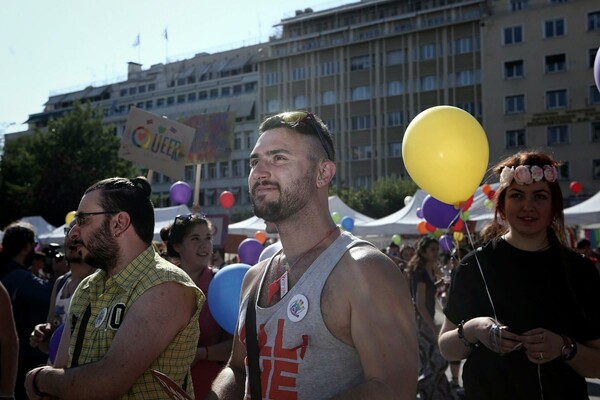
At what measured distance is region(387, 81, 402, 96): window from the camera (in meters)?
49.1

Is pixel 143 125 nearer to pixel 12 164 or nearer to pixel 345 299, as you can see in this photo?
pixel 345 299

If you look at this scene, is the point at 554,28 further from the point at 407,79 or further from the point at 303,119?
the point at 303,119

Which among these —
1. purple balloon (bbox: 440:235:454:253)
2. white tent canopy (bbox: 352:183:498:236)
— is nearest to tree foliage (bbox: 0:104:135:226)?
white tent canopy (bbox: 352:183:498:236)

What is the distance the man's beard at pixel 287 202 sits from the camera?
2.23m

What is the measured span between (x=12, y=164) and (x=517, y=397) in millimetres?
44016

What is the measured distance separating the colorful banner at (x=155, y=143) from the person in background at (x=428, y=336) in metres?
3.14

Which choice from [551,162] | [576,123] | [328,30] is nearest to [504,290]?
[551,162]

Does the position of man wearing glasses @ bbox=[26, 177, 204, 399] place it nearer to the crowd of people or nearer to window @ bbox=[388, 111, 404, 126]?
the crowd of people

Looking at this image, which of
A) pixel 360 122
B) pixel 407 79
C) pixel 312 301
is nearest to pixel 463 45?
pixel 407 79

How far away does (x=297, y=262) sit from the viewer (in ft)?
7.34

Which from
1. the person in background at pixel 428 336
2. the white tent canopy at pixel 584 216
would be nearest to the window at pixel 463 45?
the white tent canopy at pixel 584 216

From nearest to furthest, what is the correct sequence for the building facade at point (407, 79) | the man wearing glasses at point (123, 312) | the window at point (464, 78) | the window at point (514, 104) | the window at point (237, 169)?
the man wearing glasses at point (123, 312)
the building facade at point (407, 79)
the window at point (514, 104)
the window at point (464, 78)
the window at point (237, 169)

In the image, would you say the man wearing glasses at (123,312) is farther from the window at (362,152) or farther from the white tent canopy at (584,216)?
the window at (362,152)

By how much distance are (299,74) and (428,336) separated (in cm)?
4870
